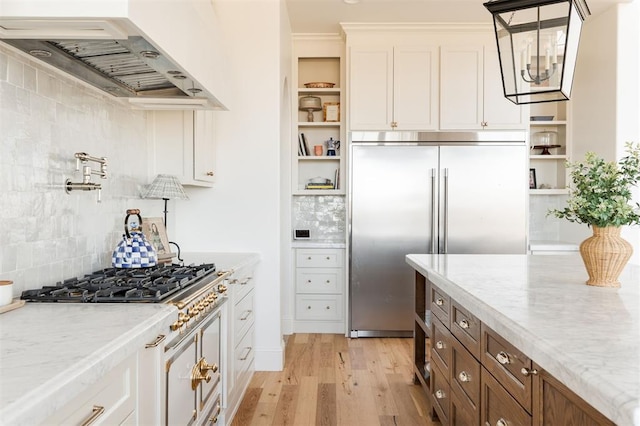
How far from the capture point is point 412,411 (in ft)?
8.96

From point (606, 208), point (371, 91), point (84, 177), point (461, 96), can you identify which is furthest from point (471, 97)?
point (84, 177)

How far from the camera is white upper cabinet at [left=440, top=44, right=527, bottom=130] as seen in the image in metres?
4.28

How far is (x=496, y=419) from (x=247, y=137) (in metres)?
2.54

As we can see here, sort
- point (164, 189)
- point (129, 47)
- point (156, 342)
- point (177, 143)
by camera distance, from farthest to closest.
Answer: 1. point (177, 143)
2. point (164, 189)
3. point (129, 47)
4. point (156, 342)

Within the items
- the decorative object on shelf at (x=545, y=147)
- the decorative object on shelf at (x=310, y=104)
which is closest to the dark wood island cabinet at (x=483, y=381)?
the decorative object on shelf at (x=310, y=104)

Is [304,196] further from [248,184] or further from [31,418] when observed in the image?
[31,418]

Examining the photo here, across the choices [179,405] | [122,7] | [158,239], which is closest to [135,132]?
[158,239]

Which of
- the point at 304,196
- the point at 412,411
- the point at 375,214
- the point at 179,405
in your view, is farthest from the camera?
the point at 304,196

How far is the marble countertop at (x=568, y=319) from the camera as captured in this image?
0.86 metres

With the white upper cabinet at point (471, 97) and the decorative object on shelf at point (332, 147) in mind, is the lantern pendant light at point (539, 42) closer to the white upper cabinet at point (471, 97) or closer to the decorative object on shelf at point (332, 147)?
the white upper cabinet at point (471, 97)

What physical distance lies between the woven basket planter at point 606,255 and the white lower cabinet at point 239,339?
67.1 inches

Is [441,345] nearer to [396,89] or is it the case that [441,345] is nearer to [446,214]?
[446,214]

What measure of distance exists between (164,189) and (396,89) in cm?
245

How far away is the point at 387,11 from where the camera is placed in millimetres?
4000
